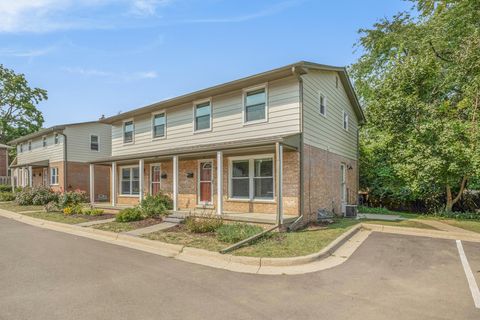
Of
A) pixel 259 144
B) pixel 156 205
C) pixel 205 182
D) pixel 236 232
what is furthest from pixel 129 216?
pixel 259 144

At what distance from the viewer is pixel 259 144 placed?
9500 millimetres

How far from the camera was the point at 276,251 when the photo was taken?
6891 mm

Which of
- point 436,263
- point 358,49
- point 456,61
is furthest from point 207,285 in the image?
point 358,49

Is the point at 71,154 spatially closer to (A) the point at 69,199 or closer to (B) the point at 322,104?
(A) the point at 69,199

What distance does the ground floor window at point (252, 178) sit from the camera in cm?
1116

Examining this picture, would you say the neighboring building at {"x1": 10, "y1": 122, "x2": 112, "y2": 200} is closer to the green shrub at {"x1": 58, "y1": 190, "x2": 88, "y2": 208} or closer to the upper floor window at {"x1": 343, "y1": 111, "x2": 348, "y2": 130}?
the green shrub at {"x1": 58, "y1": 190, "x2": 88, "y2": 208}

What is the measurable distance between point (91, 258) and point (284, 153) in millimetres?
6879

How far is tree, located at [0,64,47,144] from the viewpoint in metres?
39.5

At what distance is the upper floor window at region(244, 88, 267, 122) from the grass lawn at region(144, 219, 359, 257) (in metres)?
4.63

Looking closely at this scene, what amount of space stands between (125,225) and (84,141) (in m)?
15.2

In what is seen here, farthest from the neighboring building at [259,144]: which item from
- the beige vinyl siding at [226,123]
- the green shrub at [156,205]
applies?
the green shrub at [156,205]

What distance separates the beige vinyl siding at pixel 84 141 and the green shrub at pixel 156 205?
10422mm

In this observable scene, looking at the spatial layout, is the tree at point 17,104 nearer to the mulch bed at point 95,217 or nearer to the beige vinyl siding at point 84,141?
the beige vinyl siding at point 84,141

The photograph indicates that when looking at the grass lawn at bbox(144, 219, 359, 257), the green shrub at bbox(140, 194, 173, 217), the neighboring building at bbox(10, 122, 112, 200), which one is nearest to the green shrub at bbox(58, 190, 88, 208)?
the neighboring building at bbox(10, 122, 112, 200)
